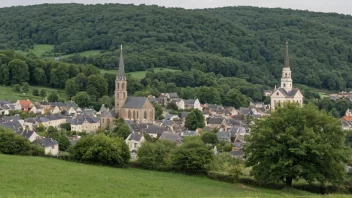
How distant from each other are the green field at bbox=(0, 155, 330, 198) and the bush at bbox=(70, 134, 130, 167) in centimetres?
139

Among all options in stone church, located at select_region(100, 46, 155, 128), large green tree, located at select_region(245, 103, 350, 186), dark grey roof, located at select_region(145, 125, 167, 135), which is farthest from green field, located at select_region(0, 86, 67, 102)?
large green tree, located at select_region(245, 103, 350, 186)

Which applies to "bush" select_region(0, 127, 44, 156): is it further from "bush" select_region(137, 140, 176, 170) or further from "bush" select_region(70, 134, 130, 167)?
"bush" select_region(137, 140, 176, 170)

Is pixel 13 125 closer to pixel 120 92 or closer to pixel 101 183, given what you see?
pixel 120 92

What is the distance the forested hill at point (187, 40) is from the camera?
470 ft

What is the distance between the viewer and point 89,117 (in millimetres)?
72125

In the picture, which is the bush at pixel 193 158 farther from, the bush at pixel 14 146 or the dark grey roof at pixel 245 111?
the dark grey roof at pixel 245 111

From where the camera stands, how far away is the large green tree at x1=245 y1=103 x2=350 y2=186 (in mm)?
26156

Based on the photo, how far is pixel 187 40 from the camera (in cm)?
16950

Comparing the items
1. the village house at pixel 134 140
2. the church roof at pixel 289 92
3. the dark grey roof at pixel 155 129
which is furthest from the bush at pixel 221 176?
the church roof at pixel 289 92

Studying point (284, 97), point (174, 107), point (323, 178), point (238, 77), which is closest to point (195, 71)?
point (238, 77)

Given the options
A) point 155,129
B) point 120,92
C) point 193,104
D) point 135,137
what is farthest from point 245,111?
point 135,137

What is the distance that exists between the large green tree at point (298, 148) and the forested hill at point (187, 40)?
106 m

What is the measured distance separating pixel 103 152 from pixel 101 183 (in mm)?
9084

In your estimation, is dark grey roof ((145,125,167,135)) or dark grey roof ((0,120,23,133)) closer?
dark grey roof ((0,120,23,133))
